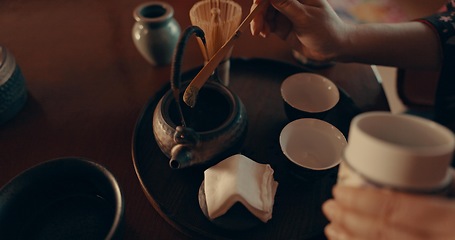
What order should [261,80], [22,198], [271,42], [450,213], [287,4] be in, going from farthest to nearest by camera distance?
[271,42] → [261,80] → [287,4] → [22,198] → [450,213]

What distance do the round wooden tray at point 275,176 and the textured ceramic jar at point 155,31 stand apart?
0.27 ft

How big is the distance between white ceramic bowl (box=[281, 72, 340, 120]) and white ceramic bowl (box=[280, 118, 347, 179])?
0.07 metres

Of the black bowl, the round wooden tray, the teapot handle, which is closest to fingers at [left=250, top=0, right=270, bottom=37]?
the round wooden tray

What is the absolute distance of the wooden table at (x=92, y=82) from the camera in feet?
2.00

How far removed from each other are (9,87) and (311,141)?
578mm

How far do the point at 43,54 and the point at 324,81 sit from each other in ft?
2.22

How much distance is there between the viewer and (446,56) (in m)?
0.73

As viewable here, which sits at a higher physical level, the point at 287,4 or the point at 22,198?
the point at 287,4

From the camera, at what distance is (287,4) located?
2.23 feet

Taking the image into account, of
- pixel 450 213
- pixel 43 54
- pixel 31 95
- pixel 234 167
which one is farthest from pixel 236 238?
pixel 43 54

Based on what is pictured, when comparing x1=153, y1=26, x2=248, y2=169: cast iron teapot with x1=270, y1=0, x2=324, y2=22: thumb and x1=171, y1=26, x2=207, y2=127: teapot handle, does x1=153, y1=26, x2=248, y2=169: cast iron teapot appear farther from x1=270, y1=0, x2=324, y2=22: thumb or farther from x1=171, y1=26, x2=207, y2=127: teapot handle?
x1=270, y1=0, x2=324, y2=22: thumb

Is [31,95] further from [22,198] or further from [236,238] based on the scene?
[236,238]

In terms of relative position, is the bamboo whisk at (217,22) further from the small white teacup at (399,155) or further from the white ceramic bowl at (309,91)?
the small white teacup at (399,155)

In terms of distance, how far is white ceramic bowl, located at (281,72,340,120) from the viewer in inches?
28.0
